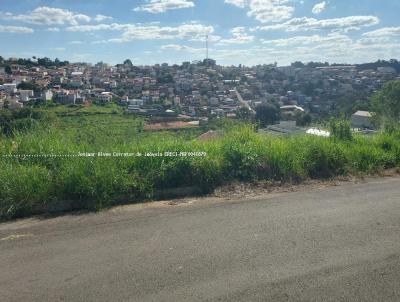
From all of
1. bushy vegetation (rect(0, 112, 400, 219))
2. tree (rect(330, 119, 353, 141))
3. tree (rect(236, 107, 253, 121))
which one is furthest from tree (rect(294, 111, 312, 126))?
bushy vegetation (rect(0, 112, 400, 219))

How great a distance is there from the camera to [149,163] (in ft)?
17.3

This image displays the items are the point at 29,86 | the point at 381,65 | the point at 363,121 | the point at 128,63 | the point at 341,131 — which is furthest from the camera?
the point at 128,63

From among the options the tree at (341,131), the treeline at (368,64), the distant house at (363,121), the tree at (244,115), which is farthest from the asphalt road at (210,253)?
the treeline at (368,64)

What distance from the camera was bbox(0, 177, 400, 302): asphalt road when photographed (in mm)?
2809

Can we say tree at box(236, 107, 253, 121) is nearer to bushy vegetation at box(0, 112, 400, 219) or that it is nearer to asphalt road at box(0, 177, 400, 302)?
bushy vegetation at box(0, 112, 400, 219)

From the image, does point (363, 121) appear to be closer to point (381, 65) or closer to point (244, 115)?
point (244, 115)

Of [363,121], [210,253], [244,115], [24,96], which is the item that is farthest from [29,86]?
[210,253]

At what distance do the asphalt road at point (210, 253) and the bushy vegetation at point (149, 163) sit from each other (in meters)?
0.37

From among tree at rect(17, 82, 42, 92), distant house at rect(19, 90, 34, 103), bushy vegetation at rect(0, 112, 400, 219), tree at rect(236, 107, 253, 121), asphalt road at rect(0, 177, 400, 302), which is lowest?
asphalt road at rect(0, 177, 400, 302)

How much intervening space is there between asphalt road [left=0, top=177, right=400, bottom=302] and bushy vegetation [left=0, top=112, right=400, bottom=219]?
37 centimetres

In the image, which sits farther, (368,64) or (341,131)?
(368,64)

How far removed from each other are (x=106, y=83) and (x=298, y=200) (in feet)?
117

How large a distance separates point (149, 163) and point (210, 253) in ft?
7.21

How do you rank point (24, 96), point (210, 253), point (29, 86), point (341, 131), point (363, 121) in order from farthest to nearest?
point (29, 86), point (24, 96), point (363, 121), point (341, 131), point (210, 253)
